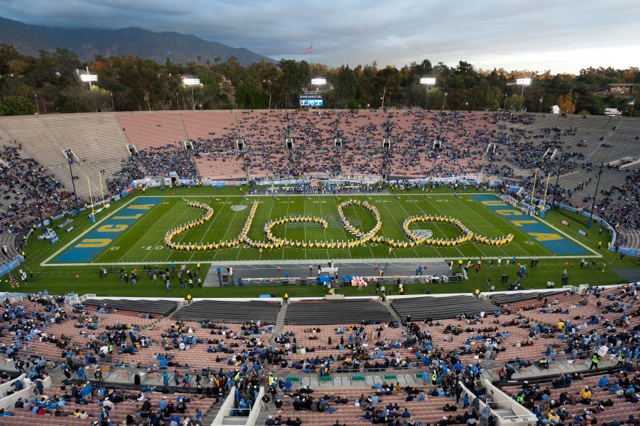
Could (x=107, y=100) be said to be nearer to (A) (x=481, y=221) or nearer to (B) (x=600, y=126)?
(A) (x=481, y=221)

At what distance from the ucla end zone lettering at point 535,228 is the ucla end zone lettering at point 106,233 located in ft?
121

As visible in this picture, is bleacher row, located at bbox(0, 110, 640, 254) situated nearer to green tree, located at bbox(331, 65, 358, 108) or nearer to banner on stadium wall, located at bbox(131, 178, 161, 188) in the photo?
banner on stadium wall, located at bbox(131, 178, 161, 188)

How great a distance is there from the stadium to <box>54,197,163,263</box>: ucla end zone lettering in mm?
227

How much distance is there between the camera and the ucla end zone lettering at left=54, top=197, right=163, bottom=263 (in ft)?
106

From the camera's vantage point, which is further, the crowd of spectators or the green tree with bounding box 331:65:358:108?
the green tree with bounding box 331:65:358:108

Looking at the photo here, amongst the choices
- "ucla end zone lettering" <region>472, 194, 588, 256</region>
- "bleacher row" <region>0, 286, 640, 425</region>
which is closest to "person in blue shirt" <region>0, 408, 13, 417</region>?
"bleacher row" <region>0, 286, 640, 425</region>

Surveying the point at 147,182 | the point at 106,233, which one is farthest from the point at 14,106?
the point at 106,233

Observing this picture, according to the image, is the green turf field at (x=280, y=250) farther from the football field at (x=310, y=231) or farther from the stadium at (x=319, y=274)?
the stadium at (x=319, y=274)

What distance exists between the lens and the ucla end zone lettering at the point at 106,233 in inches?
1275

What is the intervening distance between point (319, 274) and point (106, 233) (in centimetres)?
2125

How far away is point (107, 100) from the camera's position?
271 feet

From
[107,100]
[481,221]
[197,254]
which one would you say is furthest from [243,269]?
[107,100]

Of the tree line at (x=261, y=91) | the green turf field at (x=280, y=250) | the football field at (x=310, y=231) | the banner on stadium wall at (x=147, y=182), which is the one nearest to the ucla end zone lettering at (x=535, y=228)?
the football field at (x=310, y=231)

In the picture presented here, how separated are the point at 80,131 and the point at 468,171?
5686 centimetres
